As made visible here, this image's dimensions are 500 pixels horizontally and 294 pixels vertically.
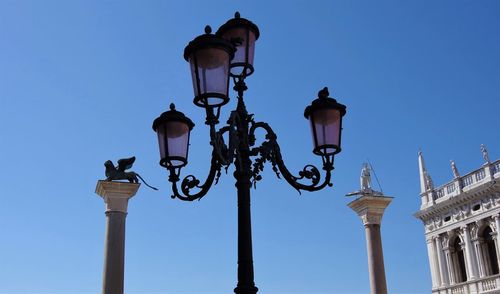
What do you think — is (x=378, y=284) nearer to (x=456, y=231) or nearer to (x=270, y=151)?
(x=270, y=151)

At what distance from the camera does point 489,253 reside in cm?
3478

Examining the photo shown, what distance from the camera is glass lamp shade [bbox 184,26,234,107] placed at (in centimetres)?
586

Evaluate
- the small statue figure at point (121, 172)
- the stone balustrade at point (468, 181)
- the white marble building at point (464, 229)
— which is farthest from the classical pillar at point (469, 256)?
the small statue figure at point (121, 172)

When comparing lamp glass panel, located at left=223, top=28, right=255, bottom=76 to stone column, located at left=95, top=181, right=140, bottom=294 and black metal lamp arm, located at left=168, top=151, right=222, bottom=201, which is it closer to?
black metal lamp arm, located at left=168, top=151, right=222, bottom=201

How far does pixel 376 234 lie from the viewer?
1414 cm

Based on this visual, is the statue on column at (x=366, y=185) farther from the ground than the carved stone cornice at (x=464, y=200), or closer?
closer

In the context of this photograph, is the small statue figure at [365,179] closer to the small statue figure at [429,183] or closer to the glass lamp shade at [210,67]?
the glass lamp shade at [210,67]

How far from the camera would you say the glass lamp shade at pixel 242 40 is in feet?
22.2

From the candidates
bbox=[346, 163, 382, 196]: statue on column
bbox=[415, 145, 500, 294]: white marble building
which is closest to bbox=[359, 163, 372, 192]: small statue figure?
bbox=[346, 163, 382, 196]: statue on column

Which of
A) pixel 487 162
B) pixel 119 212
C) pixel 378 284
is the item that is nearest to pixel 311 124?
pixel 119 212

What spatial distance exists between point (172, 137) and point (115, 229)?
6.39 meters

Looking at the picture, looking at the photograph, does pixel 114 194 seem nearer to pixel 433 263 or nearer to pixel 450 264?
pixel 450 264

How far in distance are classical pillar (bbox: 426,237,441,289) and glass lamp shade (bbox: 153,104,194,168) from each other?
3534 cm

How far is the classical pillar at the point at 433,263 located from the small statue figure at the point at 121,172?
30.3 m
